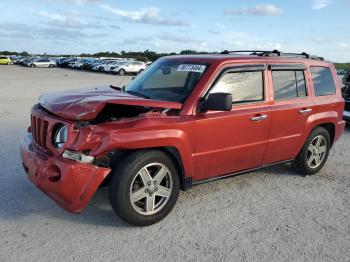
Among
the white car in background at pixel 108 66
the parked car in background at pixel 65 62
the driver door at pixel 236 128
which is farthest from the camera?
the parked car in background at pixel 65 62

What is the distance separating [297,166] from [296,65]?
4.96ft

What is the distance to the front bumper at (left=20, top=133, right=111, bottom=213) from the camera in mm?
3541

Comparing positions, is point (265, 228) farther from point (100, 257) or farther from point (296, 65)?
point (296, 65)

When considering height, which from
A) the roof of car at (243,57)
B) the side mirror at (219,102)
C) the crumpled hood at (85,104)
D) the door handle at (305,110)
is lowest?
the door handle at (305,110)

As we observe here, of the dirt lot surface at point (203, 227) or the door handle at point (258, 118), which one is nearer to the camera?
the dirt lot surface at point (203, 227)

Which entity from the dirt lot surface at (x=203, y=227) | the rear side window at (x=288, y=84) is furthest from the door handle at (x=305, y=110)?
the dirt lot surface at (x=203, y=227)

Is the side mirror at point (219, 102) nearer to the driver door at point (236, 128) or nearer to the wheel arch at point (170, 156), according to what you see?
the driver door at point (236, 128)

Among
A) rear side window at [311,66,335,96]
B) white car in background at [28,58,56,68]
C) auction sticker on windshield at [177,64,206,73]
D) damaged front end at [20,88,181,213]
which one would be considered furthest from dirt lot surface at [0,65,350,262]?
white car in background at [28,58,56,68]

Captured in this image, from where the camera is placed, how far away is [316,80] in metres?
5.73

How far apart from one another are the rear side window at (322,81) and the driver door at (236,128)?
1.25 m

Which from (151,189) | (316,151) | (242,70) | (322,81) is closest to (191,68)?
(242,70)

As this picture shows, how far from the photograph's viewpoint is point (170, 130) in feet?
13.0

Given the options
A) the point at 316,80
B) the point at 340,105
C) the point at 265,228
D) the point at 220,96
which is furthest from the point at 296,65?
the point at 265,228

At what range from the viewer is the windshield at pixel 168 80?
175 inches
